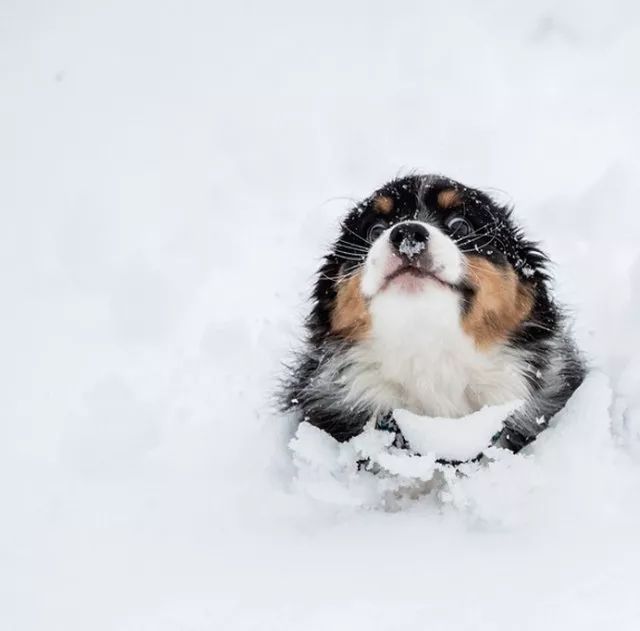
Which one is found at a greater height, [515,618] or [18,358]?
[18,358]

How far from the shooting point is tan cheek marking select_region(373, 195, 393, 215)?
3123mm

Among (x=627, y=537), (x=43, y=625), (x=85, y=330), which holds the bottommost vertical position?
(x=43, y=625)

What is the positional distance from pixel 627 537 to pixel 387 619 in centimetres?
70

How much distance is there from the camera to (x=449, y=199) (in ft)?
10.0

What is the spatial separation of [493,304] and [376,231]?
1.92ft

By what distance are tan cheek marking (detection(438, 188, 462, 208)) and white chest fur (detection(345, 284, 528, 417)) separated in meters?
0.53

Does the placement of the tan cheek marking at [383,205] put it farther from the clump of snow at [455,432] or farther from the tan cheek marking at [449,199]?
the clump of snow at [455,432]

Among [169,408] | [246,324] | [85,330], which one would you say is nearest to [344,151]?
[246,324]

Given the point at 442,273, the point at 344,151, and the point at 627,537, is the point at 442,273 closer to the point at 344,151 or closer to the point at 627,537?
the point at 627,537

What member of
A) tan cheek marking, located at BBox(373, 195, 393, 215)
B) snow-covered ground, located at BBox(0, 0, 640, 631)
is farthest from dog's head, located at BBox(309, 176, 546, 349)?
snow-covered ground, located at BBox(0, 0, 640, 631)

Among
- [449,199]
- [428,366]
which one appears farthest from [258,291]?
[428,366]

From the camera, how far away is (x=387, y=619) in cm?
192

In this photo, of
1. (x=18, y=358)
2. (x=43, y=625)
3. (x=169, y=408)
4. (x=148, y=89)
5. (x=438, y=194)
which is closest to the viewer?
(x=43, y=625)

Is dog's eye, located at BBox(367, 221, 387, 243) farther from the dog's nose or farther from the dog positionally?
the dog's nose
